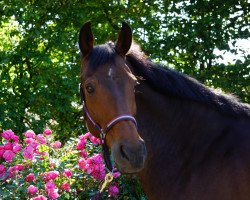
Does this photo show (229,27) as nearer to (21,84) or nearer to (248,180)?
(21,84)

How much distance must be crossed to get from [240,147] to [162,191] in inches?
23.1

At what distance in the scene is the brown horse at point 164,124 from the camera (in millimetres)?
2732

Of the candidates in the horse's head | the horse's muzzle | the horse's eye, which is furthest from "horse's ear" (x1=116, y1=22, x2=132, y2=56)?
the horse's muzzle

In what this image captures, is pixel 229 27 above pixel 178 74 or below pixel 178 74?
above

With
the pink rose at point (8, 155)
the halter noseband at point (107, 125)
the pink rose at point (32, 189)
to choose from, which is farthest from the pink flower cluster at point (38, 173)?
the halter noseband at point (107, 125)

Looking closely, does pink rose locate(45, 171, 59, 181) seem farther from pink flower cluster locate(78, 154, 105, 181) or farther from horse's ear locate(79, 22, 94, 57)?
horse's ear locate(79, 22, 94, 57)

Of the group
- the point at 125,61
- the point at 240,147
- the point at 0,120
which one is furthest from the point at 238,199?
the point at 0,120

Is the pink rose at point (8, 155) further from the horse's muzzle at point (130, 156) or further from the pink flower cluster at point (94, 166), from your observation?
the horse's muzzle at point (130, 156)

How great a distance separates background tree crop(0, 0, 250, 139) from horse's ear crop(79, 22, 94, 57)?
5774 mm

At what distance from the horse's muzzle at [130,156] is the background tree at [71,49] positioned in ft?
20.2

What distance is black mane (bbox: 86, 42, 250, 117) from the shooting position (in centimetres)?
300

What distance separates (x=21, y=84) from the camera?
30.1 feet

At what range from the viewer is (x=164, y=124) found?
304 cm

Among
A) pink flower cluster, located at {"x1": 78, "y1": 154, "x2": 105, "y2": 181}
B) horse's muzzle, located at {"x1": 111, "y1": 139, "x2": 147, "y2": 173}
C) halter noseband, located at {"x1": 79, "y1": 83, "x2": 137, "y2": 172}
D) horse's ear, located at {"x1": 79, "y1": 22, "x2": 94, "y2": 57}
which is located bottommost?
horse's muzzle, located at {"x1": 111, "y1": 139, "x2": 147, "y2": 173}
